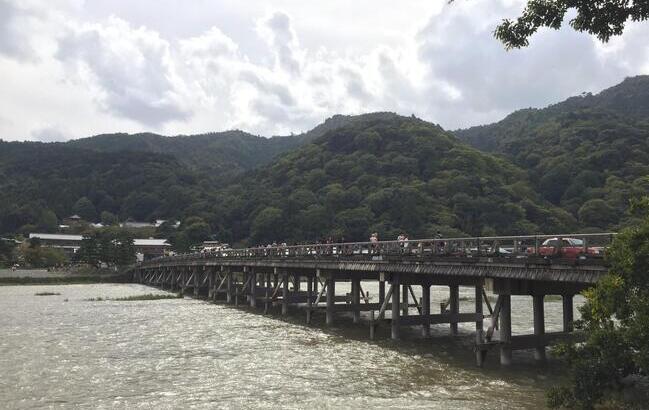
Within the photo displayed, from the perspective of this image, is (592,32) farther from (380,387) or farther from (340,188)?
(340,188)

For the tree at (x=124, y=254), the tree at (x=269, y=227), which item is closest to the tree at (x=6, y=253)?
the tree at (x=124, y=254)

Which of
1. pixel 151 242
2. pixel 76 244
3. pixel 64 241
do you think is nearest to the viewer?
pixel 64 241

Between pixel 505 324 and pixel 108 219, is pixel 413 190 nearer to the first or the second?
pixel 505 324

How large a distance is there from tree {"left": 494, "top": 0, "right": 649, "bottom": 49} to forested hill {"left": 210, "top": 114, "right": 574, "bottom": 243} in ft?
290

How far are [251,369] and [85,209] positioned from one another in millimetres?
189192

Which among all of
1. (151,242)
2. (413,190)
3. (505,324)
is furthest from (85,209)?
(505,324)

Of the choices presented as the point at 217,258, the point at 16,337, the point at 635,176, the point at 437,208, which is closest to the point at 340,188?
the point at 437,208

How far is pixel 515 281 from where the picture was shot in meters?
20.1

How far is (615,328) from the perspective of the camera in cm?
1209

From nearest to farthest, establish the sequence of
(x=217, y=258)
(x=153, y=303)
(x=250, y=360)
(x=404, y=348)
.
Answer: (x=250, y=360) → (x=404, y=348) → (x=153, y=303) → (x=217, y=258)

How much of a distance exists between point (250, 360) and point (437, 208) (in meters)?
104

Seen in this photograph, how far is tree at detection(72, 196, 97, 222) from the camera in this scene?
192 metres

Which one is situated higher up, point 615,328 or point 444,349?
point 615,328

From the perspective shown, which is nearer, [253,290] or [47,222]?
[253,290]
